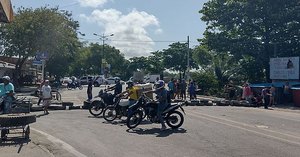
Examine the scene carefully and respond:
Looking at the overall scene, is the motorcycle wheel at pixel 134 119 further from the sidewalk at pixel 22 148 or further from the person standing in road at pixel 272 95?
the person standing in road at pixel 272 95

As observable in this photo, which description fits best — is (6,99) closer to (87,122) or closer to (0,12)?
(87,122)

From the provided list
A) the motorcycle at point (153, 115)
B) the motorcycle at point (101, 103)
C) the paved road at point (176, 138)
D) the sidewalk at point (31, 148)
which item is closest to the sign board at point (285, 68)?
the paved road at point (176, 138)

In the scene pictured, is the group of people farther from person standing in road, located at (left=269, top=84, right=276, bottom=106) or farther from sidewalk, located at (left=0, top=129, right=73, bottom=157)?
sidewalk, located at (left=0, top=129, right=73, bottom=157)

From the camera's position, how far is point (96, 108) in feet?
62.0

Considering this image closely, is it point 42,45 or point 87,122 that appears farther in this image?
point 42,45

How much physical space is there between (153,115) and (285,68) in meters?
22.7

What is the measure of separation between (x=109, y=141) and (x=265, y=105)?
56.8 feet

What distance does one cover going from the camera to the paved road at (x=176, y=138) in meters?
10.3

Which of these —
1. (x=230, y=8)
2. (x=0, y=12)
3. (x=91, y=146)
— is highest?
(x=230, y=8)

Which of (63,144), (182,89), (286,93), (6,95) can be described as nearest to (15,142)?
(63,144)

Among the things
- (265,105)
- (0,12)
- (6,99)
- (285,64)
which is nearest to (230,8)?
(285,64)

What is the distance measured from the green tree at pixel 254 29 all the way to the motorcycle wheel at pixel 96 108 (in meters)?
25.9

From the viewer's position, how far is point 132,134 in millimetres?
13461

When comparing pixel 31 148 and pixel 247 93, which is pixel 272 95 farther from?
pixel 31 148
